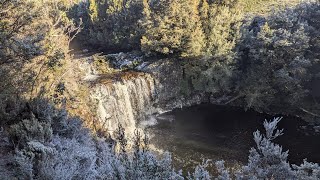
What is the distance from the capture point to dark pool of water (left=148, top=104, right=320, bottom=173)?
57.0 feet

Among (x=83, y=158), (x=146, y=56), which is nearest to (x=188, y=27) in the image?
(x=146, y=56)

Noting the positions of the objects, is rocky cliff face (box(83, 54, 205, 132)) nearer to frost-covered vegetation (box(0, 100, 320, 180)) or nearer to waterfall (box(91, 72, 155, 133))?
waterfall (box(91, 72, 155, 133))

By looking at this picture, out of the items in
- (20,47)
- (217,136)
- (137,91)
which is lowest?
(217,136)

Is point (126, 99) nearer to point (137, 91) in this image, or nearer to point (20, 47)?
point (137, 91)

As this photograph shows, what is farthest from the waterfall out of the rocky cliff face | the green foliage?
the green foliage

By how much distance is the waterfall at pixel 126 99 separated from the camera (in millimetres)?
19297

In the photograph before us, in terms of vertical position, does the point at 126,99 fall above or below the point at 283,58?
below

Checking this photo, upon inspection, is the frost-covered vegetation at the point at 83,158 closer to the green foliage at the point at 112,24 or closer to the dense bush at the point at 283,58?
the dense bush at the point at 283,58

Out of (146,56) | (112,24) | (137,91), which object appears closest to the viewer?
(137,91)

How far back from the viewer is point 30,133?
24.3ft

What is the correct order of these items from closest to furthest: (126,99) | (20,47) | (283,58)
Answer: (20,47) → (126,99) → (283,58)

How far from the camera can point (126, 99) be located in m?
21.1

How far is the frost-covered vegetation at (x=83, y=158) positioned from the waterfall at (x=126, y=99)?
989cm

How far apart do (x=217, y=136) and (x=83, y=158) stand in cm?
1313
